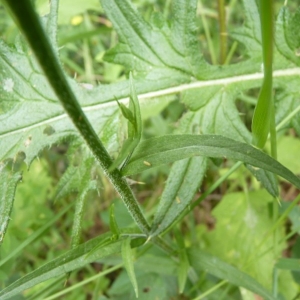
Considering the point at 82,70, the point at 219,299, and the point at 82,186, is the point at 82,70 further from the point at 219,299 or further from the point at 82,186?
the point at 219,299

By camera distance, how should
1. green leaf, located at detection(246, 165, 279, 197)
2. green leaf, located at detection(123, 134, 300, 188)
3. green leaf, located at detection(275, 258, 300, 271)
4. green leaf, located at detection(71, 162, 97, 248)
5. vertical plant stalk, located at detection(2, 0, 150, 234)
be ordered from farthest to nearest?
green leaf, located at detection(275, 258, 300, 271), green leaf, located at detection(246, 165, 279, 197), green leaf, located at detection(71, 162, 97, 248), green leaf, located at detection(123, 134, 300, 188), vertical plant stalk, located at detection(2, 0, 150, 234)

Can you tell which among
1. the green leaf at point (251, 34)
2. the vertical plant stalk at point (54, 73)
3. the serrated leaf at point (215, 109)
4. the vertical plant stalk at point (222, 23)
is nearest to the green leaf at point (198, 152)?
the vertical plant stalk at point (54, 73)

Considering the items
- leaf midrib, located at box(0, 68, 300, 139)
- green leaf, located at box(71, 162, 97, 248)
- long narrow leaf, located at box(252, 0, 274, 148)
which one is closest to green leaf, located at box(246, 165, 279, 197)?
long narrow leaf, located at box(252, 0, 274, 148)

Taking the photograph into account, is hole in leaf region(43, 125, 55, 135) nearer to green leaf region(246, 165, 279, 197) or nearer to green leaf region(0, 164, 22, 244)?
green leaf region(0, 164, 22, 244)

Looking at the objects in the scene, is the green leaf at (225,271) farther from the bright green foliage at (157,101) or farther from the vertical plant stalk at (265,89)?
the vertical plant stalk at (265,89)

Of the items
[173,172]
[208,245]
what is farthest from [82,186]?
[208,245]
